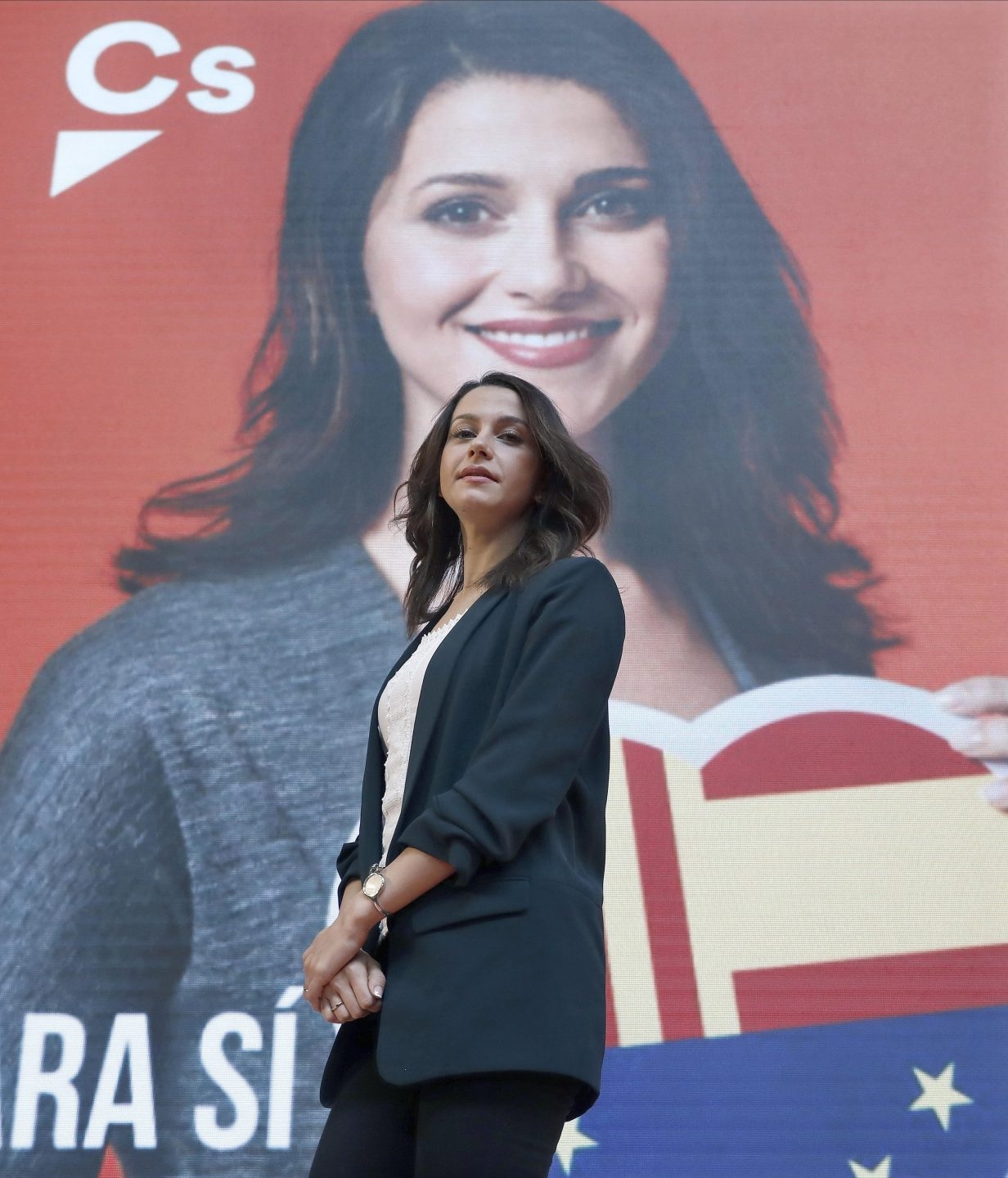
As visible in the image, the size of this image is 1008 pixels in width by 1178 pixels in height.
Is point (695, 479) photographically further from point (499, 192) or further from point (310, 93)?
point (310, 93)

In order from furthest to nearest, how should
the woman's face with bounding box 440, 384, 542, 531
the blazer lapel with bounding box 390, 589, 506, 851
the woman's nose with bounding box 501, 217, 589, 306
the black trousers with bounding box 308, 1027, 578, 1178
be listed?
the woman's nose with bounding box 501, 217, 589, 306, the woman's face with bounding box 440, 384, 542, 531, the blazer lapel with bounding box 390, 589, 506, 851, the black trousers with bounding box 308, 1027, 578, 1178

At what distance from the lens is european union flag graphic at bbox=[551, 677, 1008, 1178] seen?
7.18 feet

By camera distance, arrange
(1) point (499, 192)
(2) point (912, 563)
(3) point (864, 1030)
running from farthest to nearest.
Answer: (1) point (499, 192) → (2) point (912, 563) → (3) point (864, 1030)

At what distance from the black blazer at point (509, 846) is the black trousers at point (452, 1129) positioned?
0.04 meters

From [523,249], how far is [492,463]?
1.36m

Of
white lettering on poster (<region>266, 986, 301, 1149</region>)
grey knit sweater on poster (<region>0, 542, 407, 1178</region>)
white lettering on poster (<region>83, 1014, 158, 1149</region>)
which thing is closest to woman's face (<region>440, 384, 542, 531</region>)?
grey knit sweater on poster (<region>0, 542, 407, 1178</region>)

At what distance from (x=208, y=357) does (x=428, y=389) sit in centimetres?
43

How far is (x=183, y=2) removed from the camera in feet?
8.94

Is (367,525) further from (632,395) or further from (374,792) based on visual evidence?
(374,792)

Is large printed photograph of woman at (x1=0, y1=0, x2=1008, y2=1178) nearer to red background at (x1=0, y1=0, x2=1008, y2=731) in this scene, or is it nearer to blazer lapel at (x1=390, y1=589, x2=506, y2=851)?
red background at (x1=0, y1=0, x2=1008, y2=731)

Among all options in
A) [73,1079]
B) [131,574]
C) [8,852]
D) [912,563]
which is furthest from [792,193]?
[73,1079]

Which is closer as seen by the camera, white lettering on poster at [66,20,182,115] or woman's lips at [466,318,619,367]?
woman's lips at [466,318,619,367]

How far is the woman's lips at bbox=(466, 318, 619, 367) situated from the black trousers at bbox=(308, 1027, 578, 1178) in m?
1.61

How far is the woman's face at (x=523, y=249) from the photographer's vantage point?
254cm
